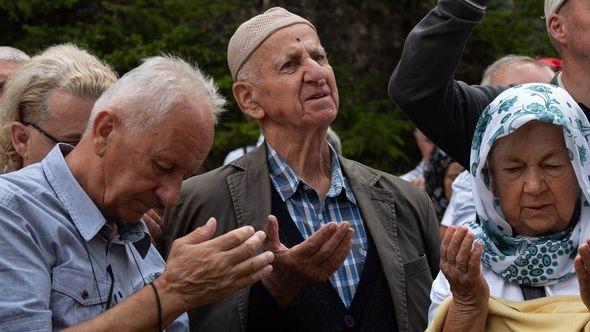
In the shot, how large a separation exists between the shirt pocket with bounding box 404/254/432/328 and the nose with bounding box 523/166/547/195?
2.57 feet

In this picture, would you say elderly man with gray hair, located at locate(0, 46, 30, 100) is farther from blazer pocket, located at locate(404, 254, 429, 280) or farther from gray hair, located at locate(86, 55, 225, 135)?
blazer pocket, located at locate(404, 254, 429, 280)

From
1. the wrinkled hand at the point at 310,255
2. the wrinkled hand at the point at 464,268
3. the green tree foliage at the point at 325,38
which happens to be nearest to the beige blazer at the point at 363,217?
the wrinkled hand at the point at 310,255

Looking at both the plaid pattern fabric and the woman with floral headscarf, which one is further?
the plaid pattern fabric

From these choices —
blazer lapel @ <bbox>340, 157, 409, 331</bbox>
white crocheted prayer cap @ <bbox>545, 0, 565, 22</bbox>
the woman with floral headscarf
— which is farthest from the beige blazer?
white crocheted prayer cap @ <bbox>545, 0, 565, 22</bbox>

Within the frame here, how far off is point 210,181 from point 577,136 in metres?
1.46

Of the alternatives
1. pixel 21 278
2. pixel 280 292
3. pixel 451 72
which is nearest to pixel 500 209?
pixel 451 72

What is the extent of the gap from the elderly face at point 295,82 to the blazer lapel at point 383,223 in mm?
265

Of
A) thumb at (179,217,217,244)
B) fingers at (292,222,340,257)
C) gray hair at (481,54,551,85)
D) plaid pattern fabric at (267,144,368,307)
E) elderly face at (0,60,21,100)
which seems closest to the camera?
thumb at (179,217,217,244)

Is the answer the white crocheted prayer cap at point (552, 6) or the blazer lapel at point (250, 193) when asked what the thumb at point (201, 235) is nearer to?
the blazer lapel at point (250, 193)

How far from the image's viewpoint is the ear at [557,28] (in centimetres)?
405

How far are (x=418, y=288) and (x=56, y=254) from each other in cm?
157

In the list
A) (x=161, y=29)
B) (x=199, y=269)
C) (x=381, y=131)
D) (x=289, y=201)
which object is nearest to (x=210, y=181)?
(x=289, y=201)

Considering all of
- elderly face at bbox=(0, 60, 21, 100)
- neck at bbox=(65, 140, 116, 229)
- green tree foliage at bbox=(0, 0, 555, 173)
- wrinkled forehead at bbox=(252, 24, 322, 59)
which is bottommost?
green tree foliage at bbox=(0, 0, 555, 173)

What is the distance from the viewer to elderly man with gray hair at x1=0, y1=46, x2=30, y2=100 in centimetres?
465
